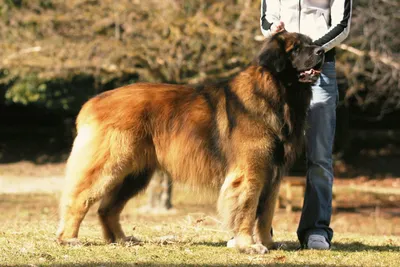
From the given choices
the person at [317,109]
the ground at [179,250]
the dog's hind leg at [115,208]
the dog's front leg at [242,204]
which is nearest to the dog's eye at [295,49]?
the person at [317,109]

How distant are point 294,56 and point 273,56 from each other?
0.19 m

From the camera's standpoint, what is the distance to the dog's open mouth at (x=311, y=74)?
20.2ft

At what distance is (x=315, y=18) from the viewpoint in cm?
667

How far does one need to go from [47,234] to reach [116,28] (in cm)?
945

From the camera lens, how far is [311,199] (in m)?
6.85

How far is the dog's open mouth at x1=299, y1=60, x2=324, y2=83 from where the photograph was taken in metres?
6.17

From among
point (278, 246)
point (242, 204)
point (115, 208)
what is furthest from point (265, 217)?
point (115, 208)

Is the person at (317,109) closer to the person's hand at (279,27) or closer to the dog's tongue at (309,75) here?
the person's hand at (279,27)

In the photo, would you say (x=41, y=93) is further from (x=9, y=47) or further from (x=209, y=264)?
(x=209, y=264)

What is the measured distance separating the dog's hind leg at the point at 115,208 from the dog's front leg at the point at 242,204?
95cm

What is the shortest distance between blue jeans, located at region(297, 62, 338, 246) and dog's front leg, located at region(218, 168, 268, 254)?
79 cm

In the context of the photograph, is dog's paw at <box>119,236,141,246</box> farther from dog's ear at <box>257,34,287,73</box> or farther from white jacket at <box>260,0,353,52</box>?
white jacket at <box>260,0,353,52</box>

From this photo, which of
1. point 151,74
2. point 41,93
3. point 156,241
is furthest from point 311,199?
point 41,93

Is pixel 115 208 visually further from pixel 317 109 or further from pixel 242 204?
pixel 317 109
